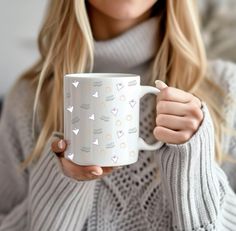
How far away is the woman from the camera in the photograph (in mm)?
777

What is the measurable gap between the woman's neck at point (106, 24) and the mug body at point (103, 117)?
1.10 ft

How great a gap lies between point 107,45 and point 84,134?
32 cm

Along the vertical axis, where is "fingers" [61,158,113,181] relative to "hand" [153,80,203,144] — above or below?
below

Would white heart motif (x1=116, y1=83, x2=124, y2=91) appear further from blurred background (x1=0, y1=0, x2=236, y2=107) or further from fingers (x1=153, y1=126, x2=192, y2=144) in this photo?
blurred background (x1=0, y1=0, x2=236, y2=107)

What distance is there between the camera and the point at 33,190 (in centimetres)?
90

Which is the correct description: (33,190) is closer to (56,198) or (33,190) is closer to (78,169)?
(56,198)

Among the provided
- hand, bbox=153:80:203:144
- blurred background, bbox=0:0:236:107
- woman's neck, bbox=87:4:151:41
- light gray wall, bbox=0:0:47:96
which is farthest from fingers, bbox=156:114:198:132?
light gray wall, bbox=0:0:47:96

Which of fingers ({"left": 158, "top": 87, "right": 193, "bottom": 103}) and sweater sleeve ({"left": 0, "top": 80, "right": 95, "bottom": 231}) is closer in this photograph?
fingers ({"left": 158, "top": 87, "right": 193, "bottom": 103})

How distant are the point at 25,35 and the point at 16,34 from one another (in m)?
0.03

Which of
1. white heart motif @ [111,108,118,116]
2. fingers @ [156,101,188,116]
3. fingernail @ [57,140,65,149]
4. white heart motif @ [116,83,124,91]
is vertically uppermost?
white heart motif @ [116,83,124,91]

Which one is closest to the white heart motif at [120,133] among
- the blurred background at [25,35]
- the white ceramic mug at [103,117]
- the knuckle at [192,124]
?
the white ceramic mug at [103,117]

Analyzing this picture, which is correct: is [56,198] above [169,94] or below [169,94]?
below

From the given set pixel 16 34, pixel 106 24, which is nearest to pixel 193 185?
pixel 106 24

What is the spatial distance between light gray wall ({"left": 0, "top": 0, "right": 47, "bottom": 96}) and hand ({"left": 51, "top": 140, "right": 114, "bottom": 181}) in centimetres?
94
